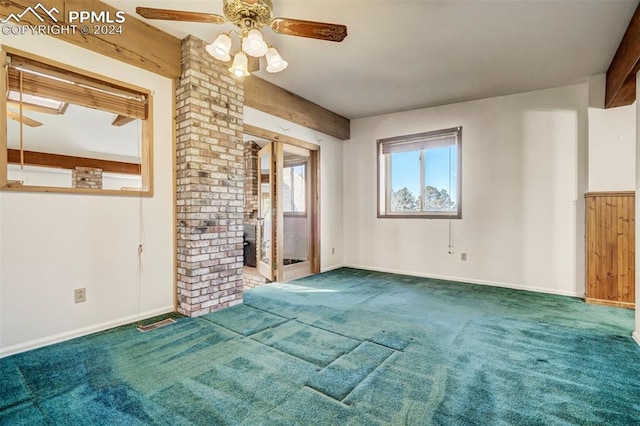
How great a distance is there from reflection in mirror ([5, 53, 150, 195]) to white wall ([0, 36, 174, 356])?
0.39 ft

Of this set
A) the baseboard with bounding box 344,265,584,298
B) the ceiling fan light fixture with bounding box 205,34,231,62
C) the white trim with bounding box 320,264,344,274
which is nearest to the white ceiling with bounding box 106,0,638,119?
the ceiling fan light fixture with bounding box 205,34,231,62

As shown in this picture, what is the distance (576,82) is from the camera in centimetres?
373

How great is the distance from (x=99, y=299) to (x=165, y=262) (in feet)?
1.99

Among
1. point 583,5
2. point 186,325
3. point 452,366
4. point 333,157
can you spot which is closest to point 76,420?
point 186,325

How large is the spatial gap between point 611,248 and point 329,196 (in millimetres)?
3779

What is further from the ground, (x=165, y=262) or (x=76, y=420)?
(x=165, y=262)

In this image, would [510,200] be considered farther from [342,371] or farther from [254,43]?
[254,43]

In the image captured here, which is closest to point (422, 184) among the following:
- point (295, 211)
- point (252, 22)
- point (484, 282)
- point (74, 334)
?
point (484, 282)

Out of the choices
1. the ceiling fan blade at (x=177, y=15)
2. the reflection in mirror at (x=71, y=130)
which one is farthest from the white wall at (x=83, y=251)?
the ceiling fan blade at (x=177, y=15)

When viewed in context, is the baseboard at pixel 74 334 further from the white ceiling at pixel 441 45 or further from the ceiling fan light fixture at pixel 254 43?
the white ceiling at pixel 441 45

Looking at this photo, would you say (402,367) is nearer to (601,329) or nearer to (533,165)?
(601,329)

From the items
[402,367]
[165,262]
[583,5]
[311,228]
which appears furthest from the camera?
[311,228]

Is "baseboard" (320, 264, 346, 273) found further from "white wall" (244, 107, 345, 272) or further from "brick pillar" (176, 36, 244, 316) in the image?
"brick pillar" (176, 36, 244, 316)

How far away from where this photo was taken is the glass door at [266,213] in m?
4.52
